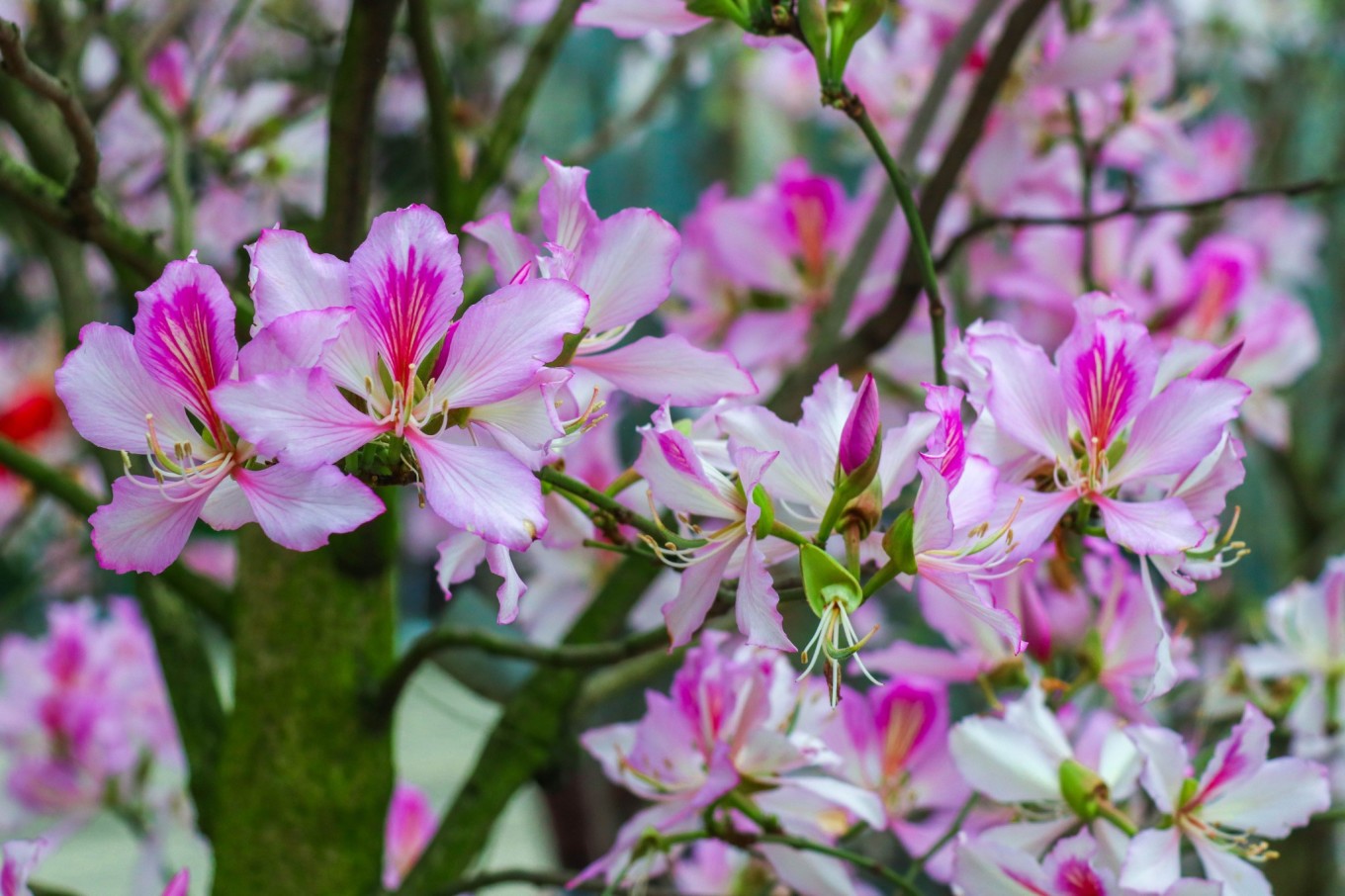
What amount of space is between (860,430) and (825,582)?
4cm

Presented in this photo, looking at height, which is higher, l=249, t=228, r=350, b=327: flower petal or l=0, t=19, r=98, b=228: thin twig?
l=249, t=228, r=350, b=327: flower petal

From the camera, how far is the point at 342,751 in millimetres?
643

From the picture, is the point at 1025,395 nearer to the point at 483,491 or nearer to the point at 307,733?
the point at 483,491

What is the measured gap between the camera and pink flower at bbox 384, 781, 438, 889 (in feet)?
3.08

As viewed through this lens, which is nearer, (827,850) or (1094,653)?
(827,850)

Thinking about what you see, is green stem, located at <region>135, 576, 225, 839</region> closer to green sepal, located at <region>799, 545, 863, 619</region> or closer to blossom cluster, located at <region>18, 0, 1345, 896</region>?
blossom cluster, located at <region>18, 0, 1345, 896</region>

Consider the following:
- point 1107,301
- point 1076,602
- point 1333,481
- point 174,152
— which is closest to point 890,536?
point 1107,301

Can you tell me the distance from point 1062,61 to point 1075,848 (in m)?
0.46

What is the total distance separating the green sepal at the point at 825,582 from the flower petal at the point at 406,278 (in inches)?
4.5

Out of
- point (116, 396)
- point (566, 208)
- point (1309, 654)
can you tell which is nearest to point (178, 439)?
point (116, 396)

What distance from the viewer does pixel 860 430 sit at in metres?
0.37

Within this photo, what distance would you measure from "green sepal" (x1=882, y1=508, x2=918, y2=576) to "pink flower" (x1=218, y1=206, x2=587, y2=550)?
9 cm

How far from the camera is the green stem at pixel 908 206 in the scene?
0.43 m

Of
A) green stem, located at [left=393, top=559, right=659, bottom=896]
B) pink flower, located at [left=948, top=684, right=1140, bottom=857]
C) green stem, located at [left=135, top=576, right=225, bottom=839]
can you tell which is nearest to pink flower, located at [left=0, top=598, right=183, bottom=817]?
green stem, located at [left=135, top=576, right=225, bottom=839]
